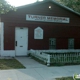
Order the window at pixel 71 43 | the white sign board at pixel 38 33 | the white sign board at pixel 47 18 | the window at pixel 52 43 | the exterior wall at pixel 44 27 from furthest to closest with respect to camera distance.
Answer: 1. the window at pixel 71 43
2. the window at pixel 52 43
3. the white sign board at pixel 38 33
4. the white sign board at pixel 47 18
5. the exterior wall at pixel 44 27

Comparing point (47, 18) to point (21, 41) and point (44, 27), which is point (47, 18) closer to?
point (44, 27)

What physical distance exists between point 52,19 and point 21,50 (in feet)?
14.1

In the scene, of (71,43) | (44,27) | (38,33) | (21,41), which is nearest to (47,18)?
(44,27)

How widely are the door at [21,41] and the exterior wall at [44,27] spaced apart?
0.31 meters

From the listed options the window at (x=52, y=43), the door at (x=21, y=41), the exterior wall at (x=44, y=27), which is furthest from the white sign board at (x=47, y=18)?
the window at (x=52, y=43)

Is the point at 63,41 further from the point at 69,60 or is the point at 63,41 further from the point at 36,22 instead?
the point at 69,60

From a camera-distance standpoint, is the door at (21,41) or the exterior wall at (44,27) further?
the door at (21,41)

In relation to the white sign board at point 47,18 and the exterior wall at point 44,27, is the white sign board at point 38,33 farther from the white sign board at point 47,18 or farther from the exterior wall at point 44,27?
the white sign board at point 47,18

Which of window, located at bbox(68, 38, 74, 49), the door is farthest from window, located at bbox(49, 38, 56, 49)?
the door

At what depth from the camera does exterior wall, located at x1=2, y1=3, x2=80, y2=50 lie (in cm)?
1470

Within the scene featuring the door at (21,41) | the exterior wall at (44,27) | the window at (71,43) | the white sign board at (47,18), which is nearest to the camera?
the exterior wall at (44,27)

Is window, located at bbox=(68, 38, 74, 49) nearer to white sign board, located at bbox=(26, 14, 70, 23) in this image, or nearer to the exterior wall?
the exterior wall

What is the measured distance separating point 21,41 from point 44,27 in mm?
2651

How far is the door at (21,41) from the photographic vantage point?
1504 cm
